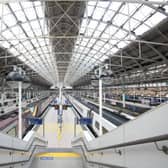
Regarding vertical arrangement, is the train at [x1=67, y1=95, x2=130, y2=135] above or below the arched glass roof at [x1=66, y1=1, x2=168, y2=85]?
below

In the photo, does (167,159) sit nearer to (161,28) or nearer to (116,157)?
(116,157)

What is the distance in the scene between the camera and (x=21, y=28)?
1953 cm

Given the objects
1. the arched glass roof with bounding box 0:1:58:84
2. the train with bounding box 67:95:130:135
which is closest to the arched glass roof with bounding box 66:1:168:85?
the arched glass roof with bounding box 0:1:58:84

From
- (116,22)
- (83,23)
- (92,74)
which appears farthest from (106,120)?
(83,23)

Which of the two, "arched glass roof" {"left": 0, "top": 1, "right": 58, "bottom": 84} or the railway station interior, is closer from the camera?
the railway station interior

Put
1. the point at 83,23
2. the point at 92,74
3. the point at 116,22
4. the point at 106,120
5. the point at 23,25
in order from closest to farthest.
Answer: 1. the point at 92,74
2. the point at 106,120
3. the point at 116,22
4. the point at 23,25
5. the point at 83,23

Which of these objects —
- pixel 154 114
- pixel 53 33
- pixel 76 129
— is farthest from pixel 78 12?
pixel 154 114

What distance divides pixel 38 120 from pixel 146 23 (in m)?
9.28

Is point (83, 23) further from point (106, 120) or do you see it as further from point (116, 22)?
point (106, 120)

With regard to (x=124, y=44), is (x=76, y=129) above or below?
below

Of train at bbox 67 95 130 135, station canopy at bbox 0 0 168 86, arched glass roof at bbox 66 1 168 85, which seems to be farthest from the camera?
station canopy at bbox 0 0 168 86

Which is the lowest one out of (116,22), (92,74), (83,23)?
(92,74)

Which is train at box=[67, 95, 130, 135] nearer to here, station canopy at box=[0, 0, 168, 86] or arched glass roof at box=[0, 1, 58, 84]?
station canopy at box=[0, 0, 168, 86]

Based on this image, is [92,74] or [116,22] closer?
[92,74]
